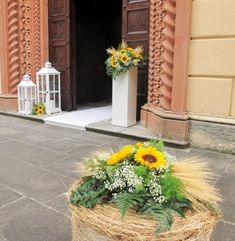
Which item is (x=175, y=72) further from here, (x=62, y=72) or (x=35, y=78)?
(x=35, y=78)

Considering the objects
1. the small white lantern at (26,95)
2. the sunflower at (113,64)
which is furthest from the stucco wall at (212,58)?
the small white lantern at (26,95)

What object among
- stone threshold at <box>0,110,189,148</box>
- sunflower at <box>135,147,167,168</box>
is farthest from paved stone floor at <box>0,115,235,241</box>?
sunflower at <box>135,147,167,168</box>

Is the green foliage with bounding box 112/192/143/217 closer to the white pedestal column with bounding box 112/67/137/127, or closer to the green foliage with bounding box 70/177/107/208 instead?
the green foliage with bounding box 70/177/107/208

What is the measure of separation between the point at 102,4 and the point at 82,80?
2.21 m

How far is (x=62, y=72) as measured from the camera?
728cm

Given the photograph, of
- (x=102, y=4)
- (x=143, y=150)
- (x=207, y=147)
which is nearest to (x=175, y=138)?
(x=207, y=147)

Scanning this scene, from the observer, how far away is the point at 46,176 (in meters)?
3.39

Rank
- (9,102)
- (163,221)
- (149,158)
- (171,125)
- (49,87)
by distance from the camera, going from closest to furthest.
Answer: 1. (163,221)
2. (149,158)
3. (171,125)
4. (49,87)
5. (9,102)

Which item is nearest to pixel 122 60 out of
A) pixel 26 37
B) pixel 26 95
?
pixel 26 95

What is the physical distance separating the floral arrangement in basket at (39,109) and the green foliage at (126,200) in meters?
5.82

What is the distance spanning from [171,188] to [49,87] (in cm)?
590

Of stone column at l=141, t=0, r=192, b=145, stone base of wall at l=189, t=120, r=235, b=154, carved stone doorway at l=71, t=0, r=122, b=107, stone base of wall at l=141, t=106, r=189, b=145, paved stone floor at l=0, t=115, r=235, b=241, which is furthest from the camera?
carved stone doorway at l=71, t=0, r=122, b=107

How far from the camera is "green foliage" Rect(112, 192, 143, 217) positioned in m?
1.33

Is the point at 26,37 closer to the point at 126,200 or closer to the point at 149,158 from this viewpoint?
the point at 149,158
